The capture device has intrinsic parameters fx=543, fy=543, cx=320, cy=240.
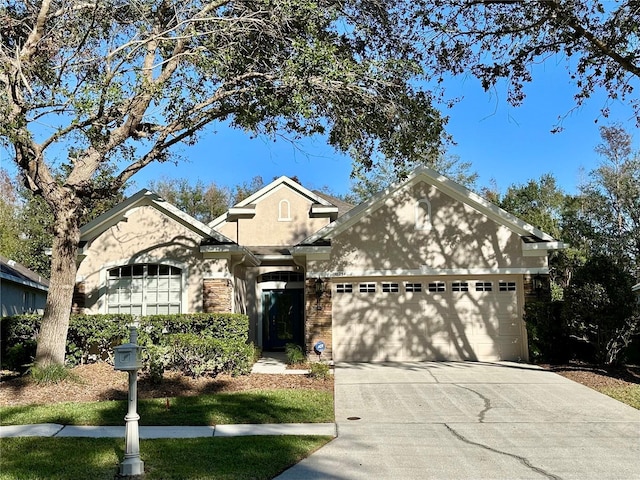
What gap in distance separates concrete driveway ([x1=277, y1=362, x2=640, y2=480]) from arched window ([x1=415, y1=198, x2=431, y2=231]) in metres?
4.57

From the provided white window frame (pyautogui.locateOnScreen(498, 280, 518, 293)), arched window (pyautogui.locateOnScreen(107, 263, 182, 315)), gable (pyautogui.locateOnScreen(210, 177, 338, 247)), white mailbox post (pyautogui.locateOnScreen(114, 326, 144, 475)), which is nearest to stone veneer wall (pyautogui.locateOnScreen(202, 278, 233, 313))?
arched window (pyautogui.locateOnScreen(107, 263, 182, 315))

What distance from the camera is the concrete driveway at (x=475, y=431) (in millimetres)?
5953

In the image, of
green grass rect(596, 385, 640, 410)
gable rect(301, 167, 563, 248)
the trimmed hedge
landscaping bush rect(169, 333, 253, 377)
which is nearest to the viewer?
green grass rect(596, 385, 640, 410)

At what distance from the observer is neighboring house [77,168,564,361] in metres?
15.1

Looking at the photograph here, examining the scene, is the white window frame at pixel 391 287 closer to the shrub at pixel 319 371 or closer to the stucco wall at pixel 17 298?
the shrub at pixel 319 371

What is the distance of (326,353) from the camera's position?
1479 cm

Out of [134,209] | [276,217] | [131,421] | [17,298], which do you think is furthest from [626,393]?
[17,298]

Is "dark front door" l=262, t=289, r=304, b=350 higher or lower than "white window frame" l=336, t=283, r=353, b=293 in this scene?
lower

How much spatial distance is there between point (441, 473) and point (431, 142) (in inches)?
334

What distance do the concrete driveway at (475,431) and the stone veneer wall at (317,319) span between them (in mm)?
2385

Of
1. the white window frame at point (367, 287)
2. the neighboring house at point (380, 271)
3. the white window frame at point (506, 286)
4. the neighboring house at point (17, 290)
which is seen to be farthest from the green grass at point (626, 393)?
the neighboring house at point (17, 290)

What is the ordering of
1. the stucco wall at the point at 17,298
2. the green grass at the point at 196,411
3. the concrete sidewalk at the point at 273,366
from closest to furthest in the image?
1. the green grass at the point at 196,411
2. the concrete sidewalk at the point at 273,366
3. the stucco wall at the point at 17,298

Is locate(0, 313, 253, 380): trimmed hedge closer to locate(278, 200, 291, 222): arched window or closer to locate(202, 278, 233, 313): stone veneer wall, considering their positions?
locate(202, 278, 233, 313): stone veneer wall

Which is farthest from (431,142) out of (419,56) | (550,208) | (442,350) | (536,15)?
(550,208)
